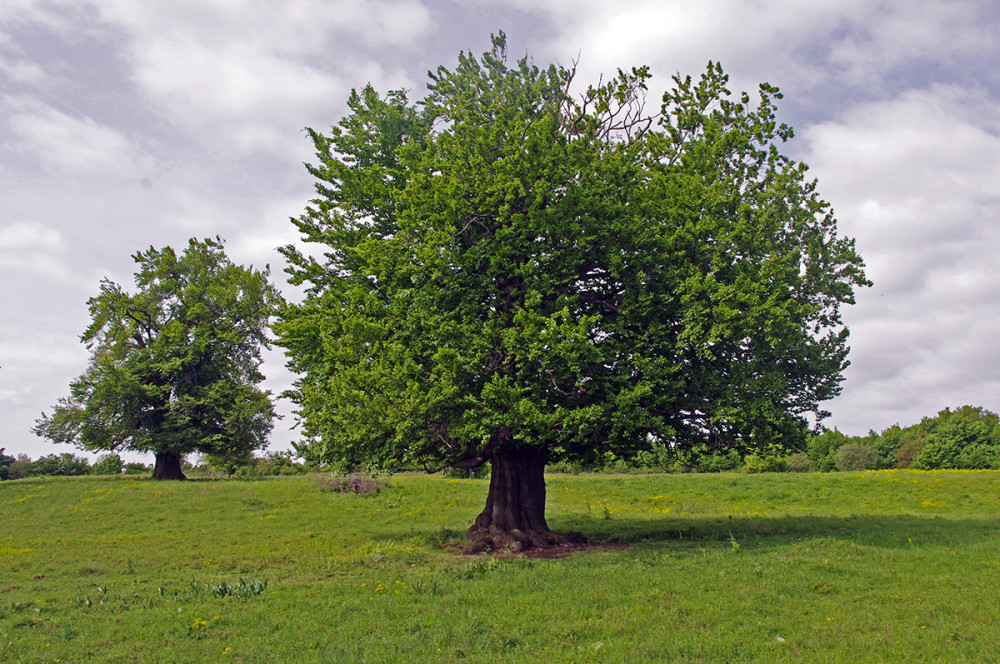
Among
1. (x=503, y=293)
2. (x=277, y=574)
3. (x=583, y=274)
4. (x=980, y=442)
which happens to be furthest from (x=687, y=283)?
(x=980, y=442)

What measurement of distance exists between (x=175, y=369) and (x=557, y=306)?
114ft

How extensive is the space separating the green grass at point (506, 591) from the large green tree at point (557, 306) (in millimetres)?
3604

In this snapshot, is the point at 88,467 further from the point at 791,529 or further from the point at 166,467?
the point at 791,529

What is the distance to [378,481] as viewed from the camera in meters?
41.6

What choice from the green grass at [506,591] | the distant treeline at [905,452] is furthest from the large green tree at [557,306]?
the distant treeline at [905,452]

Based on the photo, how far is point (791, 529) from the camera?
2356cm

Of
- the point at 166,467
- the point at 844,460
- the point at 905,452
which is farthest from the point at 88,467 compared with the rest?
the point at 905,452

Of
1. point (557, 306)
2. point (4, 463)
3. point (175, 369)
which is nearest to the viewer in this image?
point (557, 306)

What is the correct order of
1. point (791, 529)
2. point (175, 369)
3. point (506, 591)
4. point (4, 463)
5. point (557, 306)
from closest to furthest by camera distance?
1. point (506, 591)
2. point (557, 306)
3. point (791, 529)
4. point (175, 369)
5. point (4, 463)

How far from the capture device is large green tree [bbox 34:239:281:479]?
44.7 metres

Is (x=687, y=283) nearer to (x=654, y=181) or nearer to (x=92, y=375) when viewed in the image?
(x=654, y=181)

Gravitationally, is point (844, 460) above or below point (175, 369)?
below

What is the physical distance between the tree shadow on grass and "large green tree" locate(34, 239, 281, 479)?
27.2m

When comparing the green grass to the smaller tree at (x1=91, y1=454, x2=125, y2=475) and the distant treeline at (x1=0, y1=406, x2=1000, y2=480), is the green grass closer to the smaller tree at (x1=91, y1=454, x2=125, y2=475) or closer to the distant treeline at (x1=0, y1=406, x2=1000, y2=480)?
the distant treeline at (x1=0, y1=406, x2=1000, y2=480)
